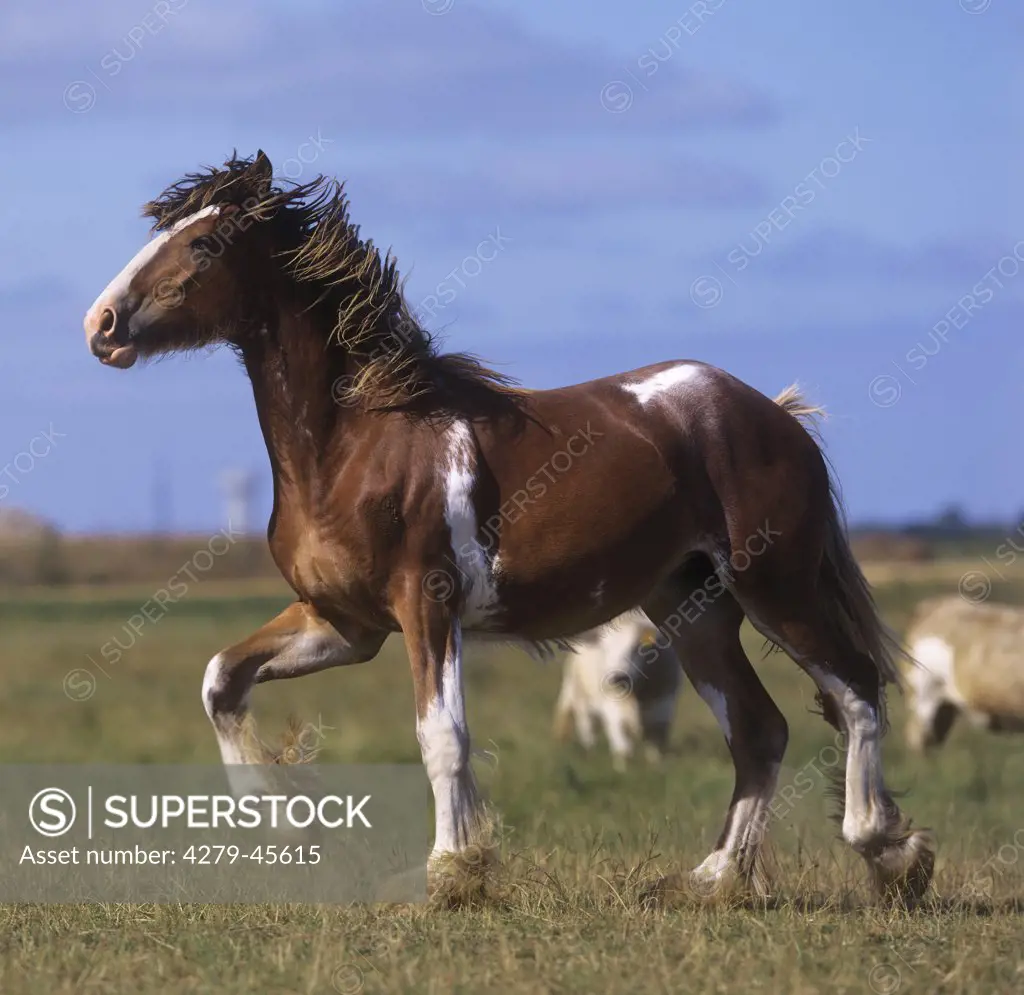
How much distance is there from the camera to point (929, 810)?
1442 cm

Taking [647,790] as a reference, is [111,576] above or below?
above

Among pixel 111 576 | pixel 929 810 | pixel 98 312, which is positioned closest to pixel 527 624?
pixel 98 312

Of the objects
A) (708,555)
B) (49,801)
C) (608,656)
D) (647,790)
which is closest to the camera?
(708,555)

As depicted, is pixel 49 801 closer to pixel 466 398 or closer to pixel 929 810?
pixel 466 398

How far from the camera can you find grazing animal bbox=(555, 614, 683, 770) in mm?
18344

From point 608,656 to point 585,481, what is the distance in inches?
459

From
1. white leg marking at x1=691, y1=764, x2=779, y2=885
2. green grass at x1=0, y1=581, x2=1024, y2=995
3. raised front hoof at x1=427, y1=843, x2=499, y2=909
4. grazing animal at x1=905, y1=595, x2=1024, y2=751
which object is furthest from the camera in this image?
grazing animal at x1=905, y1=595, x2=1024, y2=751

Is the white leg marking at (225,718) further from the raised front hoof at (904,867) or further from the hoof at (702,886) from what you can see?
the raised front hoof at (904,867)

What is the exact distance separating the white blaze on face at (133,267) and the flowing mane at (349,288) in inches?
2.2

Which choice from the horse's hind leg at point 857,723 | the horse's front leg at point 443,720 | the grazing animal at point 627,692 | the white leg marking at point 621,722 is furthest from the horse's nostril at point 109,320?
the white leg marking at point 621,722

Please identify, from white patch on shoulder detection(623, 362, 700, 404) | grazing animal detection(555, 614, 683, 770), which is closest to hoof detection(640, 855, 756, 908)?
white patch on shoulder detection(623, 362, 700, 404)

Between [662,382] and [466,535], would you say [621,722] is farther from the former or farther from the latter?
[466,535]

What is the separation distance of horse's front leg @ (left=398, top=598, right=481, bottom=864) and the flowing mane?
3.04 ft

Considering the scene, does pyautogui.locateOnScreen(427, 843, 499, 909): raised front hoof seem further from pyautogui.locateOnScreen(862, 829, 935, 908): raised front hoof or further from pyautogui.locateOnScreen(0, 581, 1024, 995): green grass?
pyautogui.locateOnScreen(862, 829, 935, 908): raised front hoof
